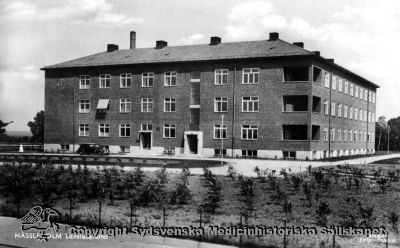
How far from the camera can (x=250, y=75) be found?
44.3 m

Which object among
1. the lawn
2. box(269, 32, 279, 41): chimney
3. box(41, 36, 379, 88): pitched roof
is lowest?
the lawn

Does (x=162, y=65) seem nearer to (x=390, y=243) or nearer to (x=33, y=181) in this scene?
(x=33, y=181)

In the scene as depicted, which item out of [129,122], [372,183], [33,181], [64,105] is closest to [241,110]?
[129,122]

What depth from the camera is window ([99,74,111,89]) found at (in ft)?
169

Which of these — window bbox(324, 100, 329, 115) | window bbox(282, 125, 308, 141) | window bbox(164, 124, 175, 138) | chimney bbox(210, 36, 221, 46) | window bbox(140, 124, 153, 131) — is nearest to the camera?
window bbox(282, 125, 308, 141)

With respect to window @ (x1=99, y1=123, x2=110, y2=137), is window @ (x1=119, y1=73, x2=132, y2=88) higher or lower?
higher

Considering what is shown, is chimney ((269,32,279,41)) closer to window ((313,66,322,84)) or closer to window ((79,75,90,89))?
window ((313,66,322,84))

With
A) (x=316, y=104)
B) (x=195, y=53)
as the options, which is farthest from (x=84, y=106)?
(x=316, y=104)

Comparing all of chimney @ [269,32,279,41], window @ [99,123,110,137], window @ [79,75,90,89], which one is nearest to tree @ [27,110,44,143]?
window @ [79,75,90,89]

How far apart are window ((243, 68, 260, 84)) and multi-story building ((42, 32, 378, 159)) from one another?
7 centimetres

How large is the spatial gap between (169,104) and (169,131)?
114 inches

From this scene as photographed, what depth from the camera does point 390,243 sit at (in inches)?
411

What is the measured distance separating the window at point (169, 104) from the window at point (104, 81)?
25.7 feet

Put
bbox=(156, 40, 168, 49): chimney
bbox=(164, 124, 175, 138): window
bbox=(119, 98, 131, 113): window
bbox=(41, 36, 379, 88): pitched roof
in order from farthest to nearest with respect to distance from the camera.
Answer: bbox=(156, 40, 168, 49): chimney → bbox=(119, 98, 131, 113): window → bbox=(164, 124, 175, 138): window → bbox=(41, 36, 379, 88): pitched roof
